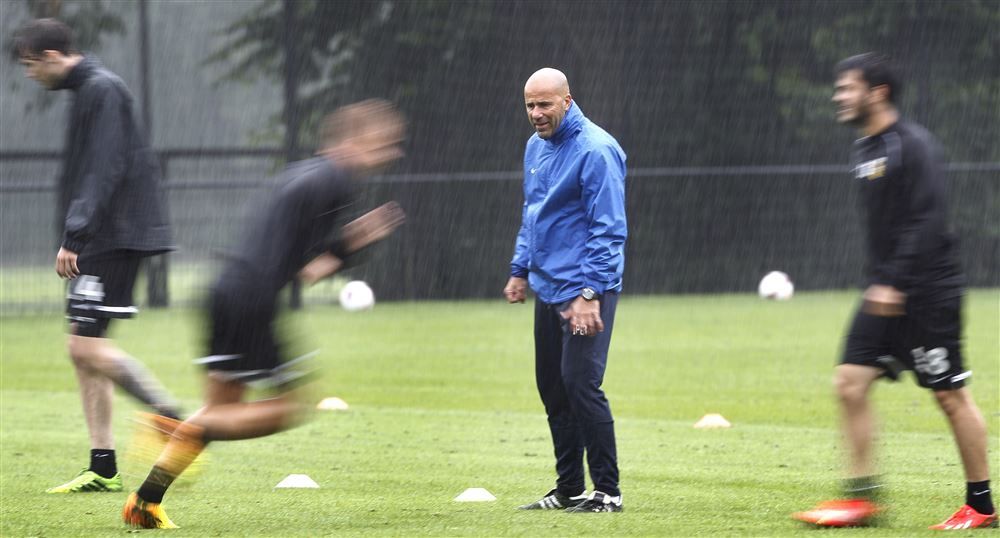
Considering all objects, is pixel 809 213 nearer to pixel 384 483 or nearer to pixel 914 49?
pixel 914 49

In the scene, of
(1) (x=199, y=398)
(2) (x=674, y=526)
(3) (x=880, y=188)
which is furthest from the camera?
(1) (x=199, y=398)

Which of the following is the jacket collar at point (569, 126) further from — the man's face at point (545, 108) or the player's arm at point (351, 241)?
the player's arm at point (351, 241)

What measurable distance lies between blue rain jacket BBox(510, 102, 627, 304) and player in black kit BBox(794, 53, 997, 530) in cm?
95

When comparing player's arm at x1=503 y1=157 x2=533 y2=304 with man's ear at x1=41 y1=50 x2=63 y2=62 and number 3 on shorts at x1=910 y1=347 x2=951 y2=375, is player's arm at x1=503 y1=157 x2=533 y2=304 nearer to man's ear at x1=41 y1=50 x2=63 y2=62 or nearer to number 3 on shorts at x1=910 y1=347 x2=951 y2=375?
number 3 on shorts at x1=910 y1=347 x2=951 y2=375

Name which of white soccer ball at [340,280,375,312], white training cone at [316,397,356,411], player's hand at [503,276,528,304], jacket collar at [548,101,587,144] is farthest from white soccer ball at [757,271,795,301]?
jacket collar at [548,101,587,144]

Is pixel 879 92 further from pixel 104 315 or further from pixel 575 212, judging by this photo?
pixel 104 315

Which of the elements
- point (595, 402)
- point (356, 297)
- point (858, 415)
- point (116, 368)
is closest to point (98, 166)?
point (116, 368)

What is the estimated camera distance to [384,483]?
7105mm

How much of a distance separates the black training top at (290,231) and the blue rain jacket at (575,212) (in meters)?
1.02

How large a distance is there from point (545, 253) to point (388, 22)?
14.8 meters

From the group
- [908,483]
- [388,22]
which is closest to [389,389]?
[908,483]

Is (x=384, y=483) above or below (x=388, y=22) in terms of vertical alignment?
below

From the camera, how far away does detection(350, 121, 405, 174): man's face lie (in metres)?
5.38

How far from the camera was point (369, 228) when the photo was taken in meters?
5.30
